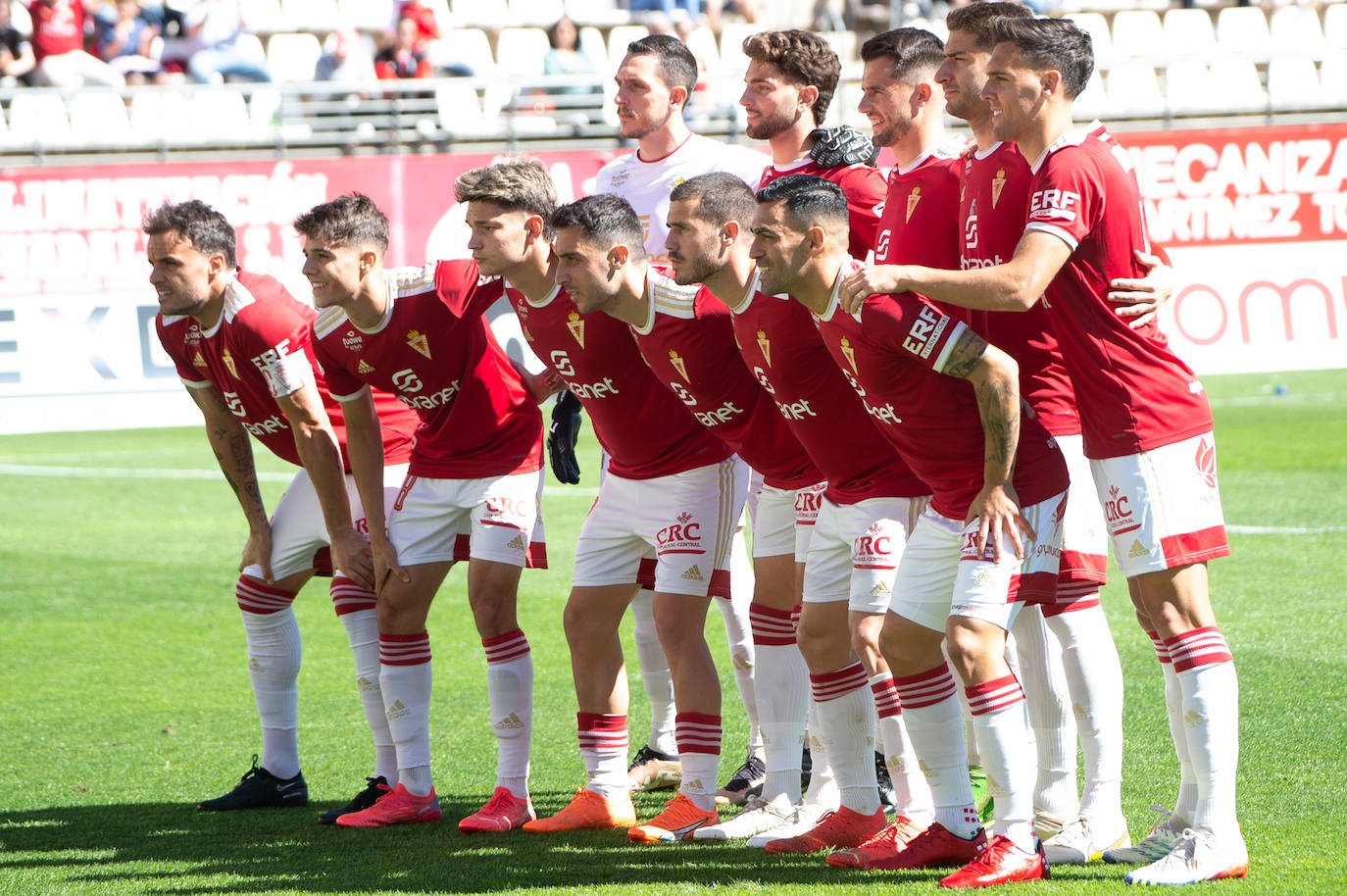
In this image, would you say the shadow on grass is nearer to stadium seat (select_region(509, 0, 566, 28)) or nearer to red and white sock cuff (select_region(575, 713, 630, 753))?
red and white sock cuff (select_region(575, 713, 630, 753))

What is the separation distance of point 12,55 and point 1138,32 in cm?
1694

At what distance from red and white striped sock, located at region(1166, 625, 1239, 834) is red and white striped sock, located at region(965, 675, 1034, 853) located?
0.46m

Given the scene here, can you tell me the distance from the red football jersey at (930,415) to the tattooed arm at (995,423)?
0.37ft

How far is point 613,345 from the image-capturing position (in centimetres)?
518

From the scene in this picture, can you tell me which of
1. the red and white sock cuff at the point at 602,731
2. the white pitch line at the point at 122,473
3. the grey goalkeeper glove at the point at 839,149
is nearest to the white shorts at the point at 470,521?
the red and white sock cuff at the point at 602,731

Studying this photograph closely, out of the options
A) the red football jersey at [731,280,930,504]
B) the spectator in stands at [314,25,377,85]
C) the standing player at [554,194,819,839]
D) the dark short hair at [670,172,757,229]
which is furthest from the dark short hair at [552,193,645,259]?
the spectator in stands at [314,25,377,85]

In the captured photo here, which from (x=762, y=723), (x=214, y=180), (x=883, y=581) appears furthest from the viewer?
(x=214, y=180)

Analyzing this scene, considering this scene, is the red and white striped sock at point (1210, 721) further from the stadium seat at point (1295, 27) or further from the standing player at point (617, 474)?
the stadium seat at point (1295, 27)

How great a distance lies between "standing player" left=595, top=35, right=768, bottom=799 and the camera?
19.6 ft

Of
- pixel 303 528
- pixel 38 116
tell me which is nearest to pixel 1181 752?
pixel 303 528

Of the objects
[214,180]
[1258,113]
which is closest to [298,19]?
[214,180]

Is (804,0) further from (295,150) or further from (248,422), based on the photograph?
(248,422)

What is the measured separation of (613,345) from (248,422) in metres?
1.81

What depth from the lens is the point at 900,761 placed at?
184 inches
